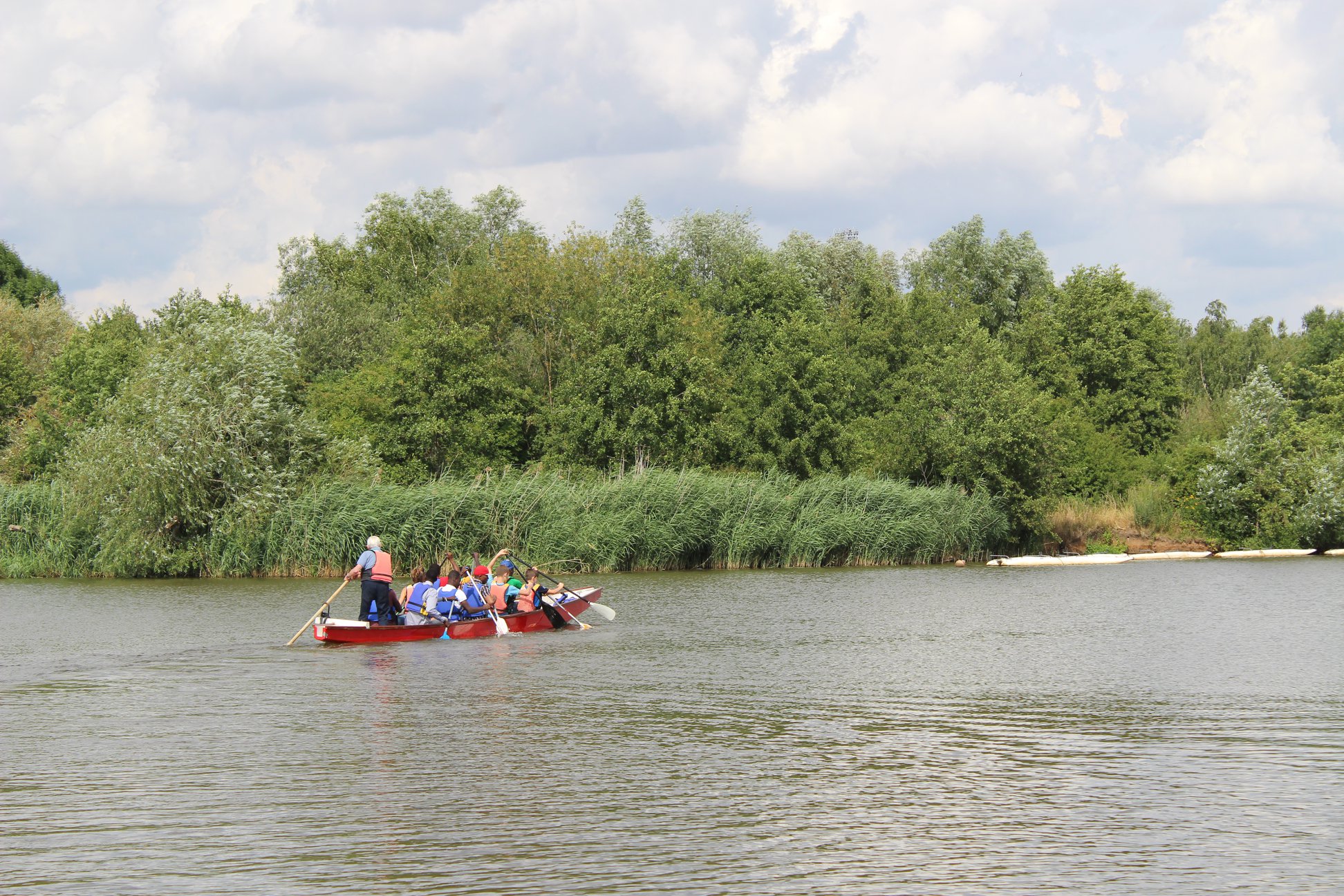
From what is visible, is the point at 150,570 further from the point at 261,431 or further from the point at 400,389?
the point at 400,389

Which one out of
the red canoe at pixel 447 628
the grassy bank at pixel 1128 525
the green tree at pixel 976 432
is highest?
the green tree at pixel 976 432

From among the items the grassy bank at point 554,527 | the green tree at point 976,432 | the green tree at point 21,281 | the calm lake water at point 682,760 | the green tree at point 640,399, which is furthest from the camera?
the green tree at point 21,281

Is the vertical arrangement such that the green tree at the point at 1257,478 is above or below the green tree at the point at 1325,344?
below

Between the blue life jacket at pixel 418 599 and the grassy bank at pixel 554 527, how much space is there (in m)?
14.1

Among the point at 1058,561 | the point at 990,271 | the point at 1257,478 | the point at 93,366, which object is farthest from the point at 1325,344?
the point at 93,366

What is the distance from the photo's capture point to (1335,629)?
80.3 feet

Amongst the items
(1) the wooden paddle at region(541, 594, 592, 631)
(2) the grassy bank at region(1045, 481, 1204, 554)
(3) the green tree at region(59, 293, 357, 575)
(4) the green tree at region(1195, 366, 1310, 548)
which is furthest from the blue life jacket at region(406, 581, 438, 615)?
(4) the green tree at region(1195, 366, 1310, 548)

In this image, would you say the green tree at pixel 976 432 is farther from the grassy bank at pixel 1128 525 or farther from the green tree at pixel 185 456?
the green tree at pixel 185 456

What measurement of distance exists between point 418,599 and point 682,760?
42.4 feet

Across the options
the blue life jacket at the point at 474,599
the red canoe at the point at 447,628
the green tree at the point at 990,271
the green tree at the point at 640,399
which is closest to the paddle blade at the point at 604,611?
the red canoe at the point at 447,628

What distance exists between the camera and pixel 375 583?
2423cm

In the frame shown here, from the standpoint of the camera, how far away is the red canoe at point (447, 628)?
2325 cm

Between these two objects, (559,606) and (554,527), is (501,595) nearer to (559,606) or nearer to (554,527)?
(559,606)

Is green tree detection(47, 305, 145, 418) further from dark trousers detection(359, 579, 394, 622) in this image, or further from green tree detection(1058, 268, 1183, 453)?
green tree detection(1058, 268, 1183, 453)
